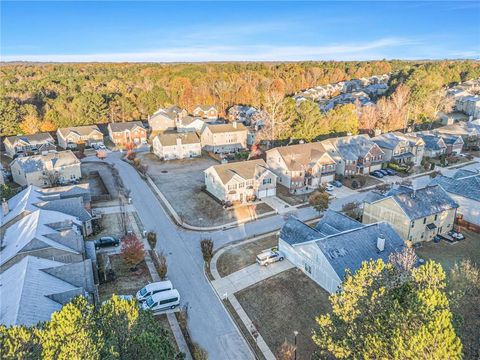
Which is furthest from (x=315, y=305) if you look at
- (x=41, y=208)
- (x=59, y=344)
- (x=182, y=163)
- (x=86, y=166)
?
(x=86, y=166)

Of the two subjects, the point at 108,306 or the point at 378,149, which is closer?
the point at 108,306

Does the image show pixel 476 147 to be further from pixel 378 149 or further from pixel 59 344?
pixel 59 344

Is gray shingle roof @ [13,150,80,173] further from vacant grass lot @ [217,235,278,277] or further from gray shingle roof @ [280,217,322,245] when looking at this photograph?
gray shingle roof @ [280,217,322,245]

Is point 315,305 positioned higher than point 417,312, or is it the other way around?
point 417,312

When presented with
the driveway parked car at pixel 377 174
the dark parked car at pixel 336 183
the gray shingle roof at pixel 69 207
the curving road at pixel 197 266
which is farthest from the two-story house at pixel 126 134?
the driveway parked car at pixel 377 174

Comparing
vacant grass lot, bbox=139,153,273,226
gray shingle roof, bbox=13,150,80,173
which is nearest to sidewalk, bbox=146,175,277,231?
vacant grass lot, bbox=139,153,273,226

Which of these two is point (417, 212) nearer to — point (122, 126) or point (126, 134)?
point (126, 134)
